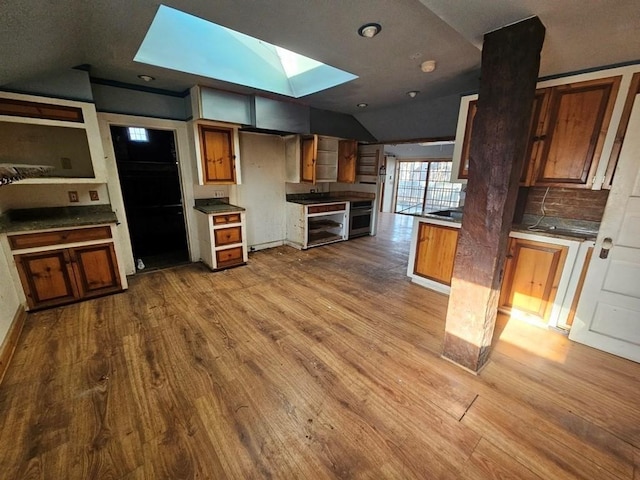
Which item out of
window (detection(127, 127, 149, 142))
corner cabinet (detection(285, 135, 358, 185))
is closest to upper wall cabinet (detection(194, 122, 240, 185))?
corner cabinet (detection(285, 135, 358, 185))

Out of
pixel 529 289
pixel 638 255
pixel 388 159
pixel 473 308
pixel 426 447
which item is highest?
pixel 388 159

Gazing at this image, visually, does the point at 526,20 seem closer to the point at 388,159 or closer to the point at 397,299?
the point at 397,299

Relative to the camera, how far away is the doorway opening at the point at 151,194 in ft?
13.0

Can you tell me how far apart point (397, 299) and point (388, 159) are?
7.18 meters

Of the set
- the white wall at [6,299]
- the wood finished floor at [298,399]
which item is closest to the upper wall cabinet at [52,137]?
the white wall at [6,299]

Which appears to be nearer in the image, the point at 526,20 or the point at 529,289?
the point at 526,20

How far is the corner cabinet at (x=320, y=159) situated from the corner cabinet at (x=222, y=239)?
1.36 metres

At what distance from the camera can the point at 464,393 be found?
5.59 ft

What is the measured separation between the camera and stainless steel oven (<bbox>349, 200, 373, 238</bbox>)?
5223 mm

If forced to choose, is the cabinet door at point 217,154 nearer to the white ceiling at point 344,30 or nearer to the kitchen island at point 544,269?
the white ceiling at point 344,30

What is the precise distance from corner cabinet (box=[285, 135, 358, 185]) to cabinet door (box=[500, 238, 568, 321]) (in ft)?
9.69

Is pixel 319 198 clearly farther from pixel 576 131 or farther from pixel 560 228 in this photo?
pixel 576 131

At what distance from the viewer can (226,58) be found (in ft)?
9.33

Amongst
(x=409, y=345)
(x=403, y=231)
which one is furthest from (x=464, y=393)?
(x=403, y=231)
